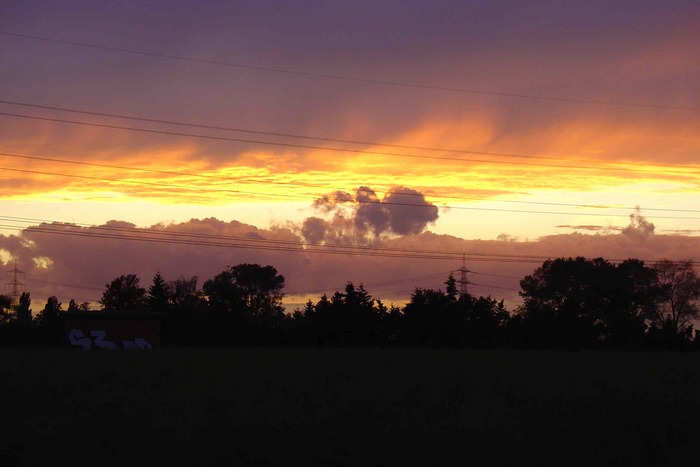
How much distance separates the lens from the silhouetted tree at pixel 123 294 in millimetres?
135750

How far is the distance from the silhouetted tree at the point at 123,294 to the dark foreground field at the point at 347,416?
9641 cm

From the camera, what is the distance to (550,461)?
64.9ft

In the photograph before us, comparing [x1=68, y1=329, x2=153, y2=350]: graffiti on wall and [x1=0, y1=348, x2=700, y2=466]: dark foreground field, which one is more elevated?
[x1=0, y1=348, x2=700, y2=466]: dark foreground field

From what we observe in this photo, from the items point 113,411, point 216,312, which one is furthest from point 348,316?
point 113,411

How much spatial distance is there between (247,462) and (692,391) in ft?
A: 68.8

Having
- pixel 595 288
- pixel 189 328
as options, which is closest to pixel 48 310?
pixel 189 328

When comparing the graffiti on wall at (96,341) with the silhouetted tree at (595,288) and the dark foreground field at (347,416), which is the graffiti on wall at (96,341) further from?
the silhouetted tree at (595,288)

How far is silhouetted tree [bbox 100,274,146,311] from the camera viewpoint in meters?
136

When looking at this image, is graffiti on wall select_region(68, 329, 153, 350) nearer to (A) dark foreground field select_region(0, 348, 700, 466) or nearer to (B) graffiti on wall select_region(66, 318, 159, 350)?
(B) graffiti on wall select_region(66, 318, 159, 350)

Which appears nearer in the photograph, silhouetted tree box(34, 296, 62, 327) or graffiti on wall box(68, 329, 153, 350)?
graffiti on wall box(68, 329, 153, 350)

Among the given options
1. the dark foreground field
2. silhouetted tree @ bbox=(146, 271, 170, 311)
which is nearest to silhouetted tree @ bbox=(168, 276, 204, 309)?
silhouetted tree @ bbox=(146, 271, 170, 311)

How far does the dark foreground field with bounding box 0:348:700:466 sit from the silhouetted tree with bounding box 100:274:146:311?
96412 mm

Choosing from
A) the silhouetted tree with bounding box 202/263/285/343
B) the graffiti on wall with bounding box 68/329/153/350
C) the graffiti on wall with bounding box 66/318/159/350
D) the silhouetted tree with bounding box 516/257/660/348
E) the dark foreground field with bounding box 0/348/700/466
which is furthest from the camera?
the silhouetted tree with bounding box 202/263/285/343

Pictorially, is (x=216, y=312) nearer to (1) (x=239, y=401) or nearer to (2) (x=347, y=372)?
(2) (x=347, y=372)
